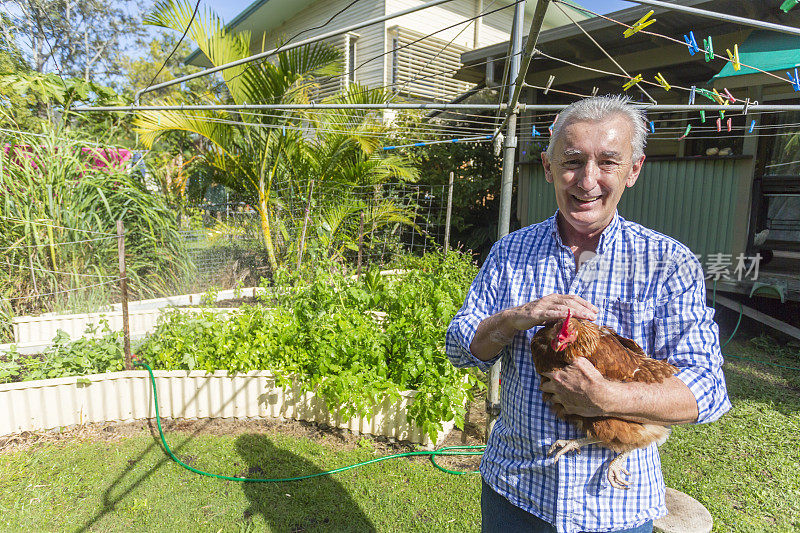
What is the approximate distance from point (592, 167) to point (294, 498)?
103 inches

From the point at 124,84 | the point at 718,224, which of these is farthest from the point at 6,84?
the point at 124,84

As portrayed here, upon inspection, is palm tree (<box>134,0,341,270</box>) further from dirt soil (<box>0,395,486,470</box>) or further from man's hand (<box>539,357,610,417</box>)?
man's hand (<box>539,357,610,417</box>)

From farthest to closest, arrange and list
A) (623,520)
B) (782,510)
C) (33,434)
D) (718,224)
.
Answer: (718,224) < (33,434) < (782,510) < (623,520)

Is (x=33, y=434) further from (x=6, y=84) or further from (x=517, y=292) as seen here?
(x=6, y=84)

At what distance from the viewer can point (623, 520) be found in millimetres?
1111

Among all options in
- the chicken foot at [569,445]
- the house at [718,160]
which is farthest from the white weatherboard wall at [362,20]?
the chicken foot at [569,445]

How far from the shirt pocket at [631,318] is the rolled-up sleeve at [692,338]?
0.07 ft

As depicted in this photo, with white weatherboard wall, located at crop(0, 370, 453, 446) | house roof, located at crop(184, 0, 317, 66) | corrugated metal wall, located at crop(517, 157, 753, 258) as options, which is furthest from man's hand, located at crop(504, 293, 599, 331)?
house roof, located at crop(184, 0, 317, 66)

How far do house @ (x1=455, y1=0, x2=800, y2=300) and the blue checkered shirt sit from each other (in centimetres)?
400

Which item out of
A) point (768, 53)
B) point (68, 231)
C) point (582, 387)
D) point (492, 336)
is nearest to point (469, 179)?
point (768, 53)

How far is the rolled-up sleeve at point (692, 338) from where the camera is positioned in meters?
1.00

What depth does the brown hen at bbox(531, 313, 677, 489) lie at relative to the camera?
42.3 inches

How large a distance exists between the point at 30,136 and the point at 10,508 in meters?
4.31

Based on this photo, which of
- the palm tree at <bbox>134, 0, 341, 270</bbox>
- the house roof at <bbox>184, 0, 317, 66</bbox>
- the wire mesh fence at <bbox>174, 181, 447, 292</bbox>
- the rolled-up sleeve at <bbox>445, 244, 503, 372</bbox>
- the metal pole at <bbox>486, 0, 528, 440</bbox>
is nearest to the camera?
the rolled-up sleeve at <bbox>445, 244, 503, 372</bbox>
